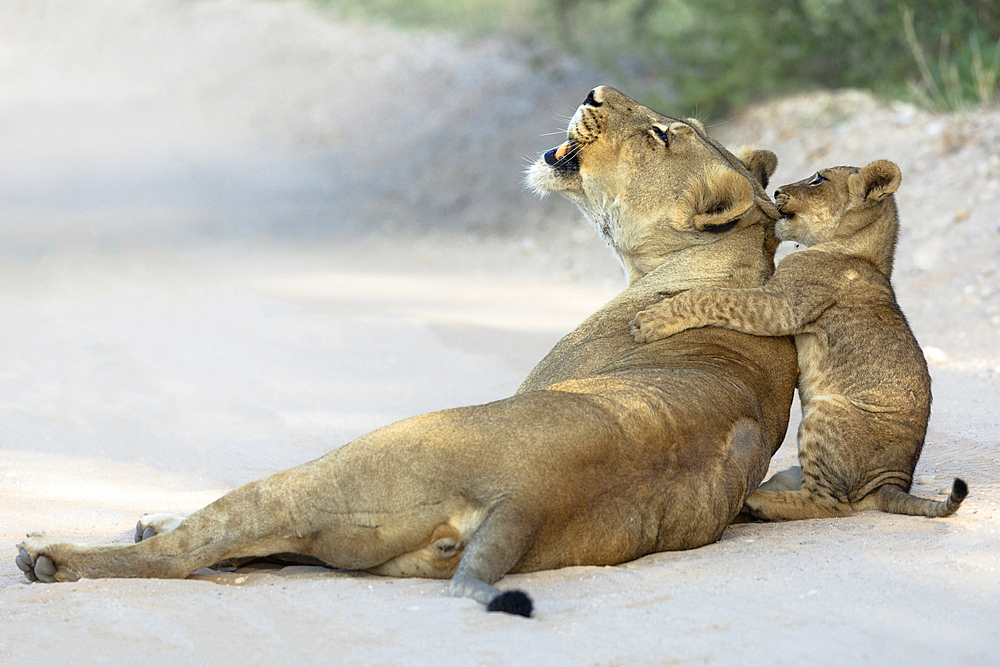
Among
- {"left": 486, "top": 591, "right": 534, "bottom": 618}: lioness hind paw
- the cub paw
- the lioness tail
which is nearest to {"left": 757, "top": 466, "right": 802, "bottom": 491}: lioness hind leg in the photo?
the lioness tail

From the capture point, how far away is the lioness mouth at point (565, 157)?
17.3 feet

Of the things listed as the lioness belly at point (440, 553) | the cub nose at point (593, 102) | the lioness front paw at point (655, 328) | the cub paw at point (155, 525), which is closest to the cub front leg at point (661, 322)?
the lioness front paw at point (655, 328)

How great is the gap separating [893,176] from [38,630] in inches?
169

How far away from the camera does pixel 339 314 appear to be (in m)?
9.12

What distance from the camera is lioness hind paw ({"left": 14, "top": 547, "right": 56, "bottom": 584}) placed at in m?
3.50

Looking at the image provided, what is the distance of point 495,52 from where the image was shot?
688 inches

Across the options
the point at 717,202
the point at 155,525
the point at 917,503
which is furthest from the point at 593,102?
the point at 155,525

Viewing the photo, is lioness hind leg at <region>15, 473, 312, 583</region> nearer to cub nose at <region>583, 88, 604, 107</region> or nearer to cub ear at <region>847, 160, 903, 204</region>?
cub nose at <region>583, 88, 604, 107</region>

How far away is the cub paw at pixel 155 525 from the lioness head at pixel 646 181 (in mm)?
2452

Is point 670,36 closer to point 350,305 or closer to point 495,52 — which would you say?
point 495,52

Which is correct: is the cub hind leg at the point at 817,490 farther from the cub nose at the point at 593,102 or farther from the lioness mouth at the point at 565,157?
the cub nose at the point at 593,102

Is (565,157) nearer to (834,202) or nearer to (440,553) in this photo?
(834,202)

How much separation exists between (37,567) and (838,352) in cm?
334

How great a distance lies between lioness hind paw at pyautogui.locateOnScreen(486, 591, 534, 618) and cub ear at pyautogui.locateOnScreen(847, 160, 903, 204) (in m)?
3.31
